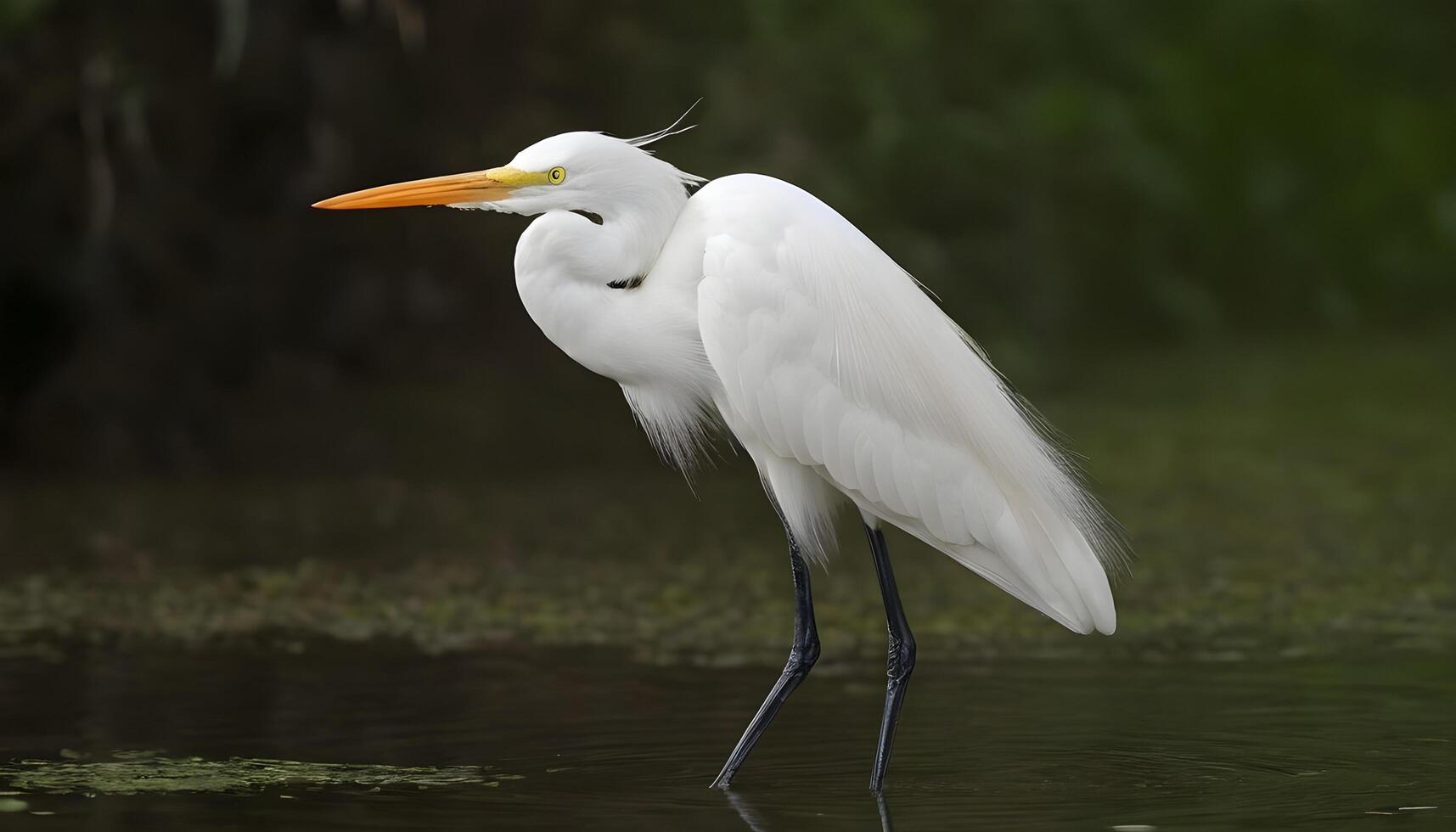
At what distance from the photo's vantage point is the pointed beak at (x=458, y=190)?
4.39 meters

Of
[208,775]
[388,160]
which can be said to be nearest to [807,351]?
[208,775]

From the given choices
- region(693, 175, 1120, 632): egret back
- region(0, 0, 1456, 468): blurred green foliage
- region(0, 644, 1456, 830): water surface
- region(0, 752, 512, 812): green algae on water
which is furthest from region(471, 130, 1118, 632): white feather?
region(0, 0, 1456, 468): blurred green foliage

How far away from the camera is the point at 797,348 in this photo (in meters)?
4.35

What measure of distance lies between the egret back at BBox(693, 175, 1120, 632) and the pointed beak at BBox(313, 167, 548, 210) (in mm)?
Result: 364

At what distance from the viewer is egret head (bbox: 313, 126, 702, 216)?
4.40 metres

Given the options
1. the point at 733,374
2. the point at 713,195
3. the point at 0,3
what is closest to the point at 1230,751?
the point at 733,374

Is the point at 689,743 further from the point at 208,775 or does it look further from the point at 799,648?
the point at 208,775

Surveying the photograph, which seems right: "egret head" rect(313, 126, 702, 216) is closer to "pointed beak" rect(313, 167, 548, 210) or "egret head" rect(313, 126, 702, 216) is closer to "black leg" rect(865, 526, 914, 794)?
"pointed beak" rect(313, 167, 548, 210)

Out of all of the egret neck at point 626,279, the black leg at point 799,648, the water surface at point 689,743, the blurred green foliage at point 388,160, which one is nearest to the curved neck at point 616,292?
the egret neck at point 626,279

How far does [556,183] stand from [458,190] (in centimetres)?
20

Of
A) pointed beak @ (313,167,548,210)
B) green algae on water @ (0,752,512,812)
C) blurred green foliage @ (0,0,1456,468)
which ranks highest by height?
blurred green foliage @ (0,0,1456,468)

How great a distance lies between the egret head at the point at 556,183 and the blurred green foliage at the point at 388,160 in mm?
4943

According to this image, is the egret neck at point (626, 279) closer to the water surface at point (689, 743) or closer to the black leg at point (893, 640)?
the black leg at point (893, 640)

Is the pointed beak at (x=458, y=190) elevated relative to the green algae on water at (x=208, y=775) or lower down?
elevated
